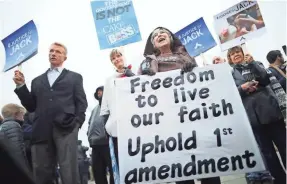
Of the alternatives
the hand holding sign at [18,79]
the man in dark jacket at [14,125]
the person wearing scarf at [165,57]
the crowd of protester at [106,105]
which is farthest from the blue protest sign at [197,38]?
the hand holding sign at [18,79]

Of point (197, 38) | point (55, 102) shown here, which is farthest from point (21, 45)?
point (197, 38)

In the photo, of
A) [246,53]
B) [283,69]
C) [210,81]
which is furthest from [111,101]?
[283,69]

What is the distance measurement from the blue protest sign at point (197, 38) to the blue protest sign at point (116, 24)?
1.76 m

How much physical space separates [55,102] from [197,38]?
4.20 meters

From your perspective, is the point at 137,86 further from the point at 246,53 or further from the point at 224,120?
the point at 246,53

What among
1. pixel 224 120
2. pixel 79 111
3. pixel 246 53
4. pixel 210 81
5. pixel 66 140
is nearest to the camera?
pixel 224 120

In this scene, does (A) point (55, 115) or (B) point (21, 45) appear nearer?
(A) point (55, 115)

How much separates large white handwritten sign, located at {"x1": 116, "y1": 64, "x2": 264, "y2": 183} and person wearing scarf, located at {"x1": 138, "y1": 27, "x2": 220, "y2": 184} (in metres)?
0.09

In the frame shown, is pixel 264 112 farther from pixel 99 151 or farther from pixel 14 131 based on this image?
pixel 14 131

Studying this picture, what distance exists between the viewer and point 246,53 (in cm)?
367

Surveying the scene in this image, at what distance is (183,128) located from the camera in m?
2.54

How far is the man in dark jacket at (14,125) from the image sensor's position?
14.4 feet

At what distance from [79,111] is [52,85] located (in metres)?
0.43

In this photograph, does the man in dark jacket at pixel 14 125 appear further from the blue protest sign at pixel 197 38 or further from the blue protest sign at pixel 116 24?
the blue protest sign at pixel 197 38
